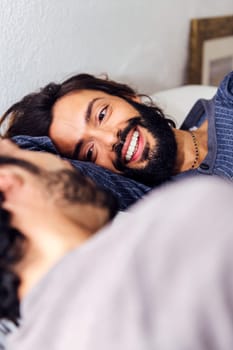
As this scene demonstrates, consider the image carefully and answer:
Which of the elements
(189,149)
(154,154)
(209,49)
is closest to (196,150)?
(189,149)

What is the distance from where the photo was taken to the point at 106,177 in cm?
97

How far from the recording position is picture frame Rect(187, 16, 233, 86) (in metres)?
1.62

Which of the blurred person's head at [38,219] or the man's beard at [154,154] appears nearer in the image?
the blurred person's head at [38,219]

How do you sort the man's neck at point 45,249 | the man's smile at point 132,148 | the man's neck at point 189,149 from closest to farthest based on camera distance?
the man's neck at point 45,249
the man's smile at point 132,148
the man's neck at point 189,149

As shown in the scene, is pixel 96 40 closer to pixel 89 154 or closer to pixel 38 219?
pixel 89 154

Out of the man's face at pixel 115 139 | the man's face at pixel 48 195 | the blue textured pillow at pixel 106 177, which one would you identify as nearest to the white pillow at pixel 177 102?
the man's face at pixel 115 139

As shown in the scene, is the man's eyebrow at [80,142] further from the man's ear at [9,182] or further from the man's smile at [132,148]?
the man's ear at [9,182]

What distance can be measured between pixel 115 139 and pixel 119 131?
20 millimetres

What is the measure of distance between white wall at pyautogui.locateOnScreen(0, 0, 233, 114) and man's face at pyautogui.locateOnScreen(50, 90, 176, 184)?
0.13 metres

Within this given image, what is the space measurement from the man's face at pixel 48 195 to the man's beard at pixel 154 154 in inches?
20.8

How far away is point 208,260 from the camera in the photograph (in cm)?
37

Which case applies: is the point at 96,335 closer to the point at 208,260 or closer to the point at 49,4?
the point at 208,260

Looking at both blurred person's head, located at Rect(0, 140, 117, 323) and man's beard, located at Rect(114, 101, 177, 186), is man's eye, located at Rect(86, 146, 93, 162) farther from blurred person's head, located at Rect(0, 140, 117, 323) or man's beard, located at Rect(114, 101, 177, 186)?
blurred person's head, located at Rect(0, 140, 117, 323)

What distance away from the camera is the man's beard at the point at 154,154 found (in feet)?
3.44
